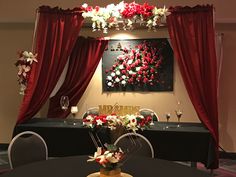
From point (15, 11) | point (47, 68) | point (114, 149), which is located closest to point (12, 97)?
point (15, 11)

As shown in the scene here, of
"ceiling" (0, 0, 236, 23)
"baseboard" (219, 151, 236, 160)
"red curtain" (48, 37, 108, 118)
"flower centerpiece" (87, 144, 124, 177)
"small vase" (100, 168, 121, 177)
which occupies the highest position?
"ceiling" (0, 0, 236, 23)

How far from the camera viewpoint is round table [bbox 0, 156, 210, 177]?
2.32 meters

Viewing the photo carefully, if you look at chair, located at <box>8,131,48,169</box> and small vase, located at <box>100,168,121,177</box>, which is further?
chair, located at <box>8,131,48,169</box>

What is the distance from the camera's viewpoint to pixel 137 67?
18.8ft

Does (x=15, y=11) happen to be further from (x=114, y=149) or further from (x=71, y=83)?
(x=114, y=149)

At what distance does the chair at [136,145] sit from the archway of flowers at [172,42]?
40.3 inches

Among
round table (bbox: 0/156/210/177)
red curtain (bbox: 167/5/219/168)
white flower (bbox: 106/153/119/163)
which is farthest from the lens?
red curtain (bbox: 167/5/219/168)

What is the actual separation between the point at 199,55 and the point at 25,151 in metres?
2.21

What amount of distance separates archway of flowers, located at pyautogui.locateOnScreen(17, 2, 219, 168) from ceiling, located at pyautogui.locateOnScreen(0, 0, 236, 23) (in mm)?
794

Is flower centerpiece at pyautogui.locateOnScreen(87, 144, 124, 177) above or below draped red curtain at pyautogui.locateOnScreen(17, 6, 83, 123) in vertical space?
below

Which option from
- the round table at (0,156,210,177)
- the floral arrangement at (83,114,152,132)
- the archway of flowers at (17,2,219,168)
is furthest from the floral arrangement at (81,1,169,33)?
the round table at (0,156,210,177)

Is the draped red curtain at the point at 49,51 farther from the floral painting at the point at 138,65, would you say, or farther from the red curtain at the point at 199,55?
the floral painting at the point at 138,65

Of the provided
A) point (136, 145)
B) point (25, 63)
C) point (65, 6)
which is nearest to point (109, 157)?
point (136, 145)

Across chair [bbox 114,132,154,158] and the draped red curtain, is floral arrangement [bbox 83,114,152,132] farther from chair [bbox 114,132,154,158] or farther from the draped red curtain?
the draped red curtain
